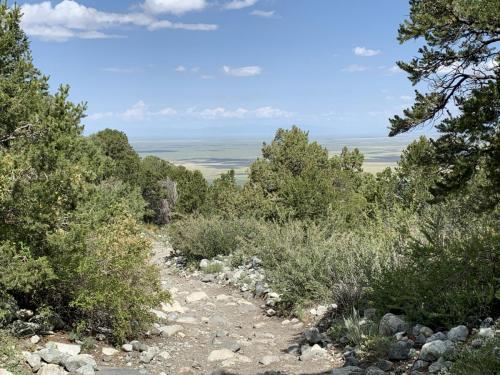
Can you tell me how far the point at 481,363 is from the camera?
4406mm

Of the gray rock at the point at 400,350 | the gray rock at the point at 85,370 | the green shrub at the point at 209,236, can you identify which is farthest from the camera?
the green shrub at the point at 209,236

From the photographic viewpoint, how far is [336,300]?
907cm

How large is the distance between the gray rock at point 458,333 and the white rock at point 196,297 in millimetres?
7267

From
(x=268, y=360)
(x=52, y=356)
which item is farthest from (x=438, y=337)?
(x=52, y=356)

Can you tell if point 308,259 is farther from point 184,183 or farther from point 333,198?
point 184,183

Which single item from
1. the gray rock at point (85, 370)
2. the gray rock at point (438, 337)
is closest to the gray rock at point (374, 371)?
the gray rock at point (438, 337)

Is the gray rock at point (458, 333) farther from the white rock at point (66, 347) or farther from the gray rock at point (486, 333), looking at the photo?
the white rock at point (66, 347)

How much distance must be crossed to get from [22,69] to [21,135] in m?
1.47

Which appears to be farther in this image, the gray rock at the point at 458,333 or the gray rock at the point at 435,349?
the gray rock at the point at 458,333

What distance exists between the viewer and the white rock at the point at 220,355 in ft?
25.0

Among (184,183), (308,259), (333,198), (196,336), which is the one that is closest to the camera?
(196,336)

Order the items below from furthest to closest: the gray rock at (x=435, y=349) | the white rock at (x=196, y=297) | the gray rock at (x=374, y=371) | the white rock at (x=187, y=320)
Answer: the white rock at (x=196, y=297) < the white rock at (x=187, y=320) < the gray rock at (x=374, y=371) < the gray rock at (x=435, y=349)

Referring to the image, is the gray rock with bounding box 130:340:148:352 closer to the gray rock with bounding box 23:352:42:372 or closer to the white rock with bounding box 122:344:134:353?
the white rock with bounding box 122:344:134:353

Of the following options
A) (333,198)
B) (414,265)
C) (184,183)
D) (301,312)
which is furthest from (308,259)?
(184,183)
